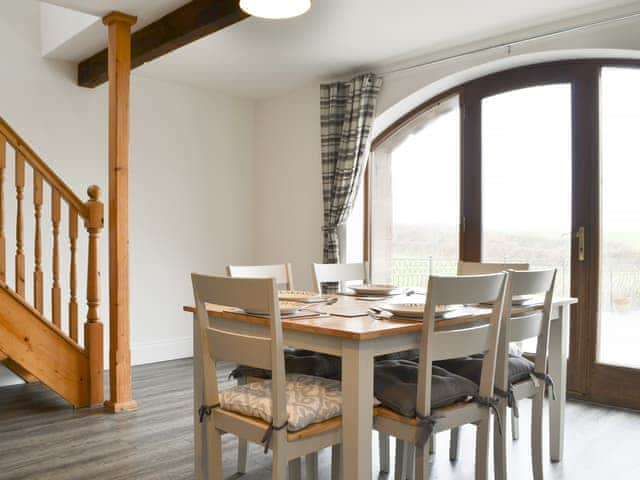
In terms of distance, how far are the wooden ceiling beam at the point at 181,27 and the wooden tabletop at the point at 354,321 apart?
70.4 inches

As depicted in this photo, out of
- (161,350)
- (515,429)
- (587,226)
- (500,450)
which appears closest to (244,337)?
(500,450)

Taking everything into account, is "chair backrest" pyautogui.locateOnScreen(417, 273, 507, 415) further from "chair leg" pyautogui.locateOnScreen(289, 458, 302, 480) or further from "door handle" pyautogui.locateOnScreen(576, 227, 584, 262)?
"door handle" pyautogui.locateOnScreen(576, 227, 584, 262)

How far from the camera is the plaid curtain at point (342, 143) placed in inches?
187

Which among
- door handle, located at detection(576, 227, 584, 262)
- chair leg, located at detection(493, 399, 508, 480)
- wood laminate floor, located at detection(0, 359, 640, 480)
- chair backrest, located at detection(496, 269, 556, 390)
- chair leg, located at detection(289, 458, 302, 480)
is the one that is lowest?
wood laminate floor, located at detection(0, 359, 640, 480)

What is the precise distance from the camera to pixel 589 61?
12.8 feet

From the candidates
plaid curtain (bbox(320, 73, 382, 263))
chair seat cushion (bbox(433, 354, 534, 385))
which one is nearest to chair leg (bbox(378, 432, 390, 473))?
chair seat cushion (bbox(433, 354, 534, 385))

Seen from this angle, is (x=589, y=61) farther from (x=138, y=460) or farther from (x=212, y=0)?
(x=138, y=460)

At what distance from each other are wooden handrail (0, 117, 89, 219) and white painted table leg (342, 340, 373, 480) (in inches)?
94.6

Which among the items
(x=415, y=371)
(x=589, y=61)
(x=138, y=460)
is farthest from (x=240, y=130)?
(x=415, y=371)

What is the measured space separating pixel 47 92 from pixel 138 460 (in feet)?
10.0

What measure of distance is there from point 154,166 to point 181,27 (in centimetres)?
182

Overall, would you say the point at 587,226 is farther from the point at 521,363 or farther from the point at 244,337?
the point at 244,337

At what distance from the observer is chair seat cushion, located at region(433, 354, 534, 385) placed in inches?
93.2

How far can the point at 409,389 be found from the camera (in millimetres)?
1997
